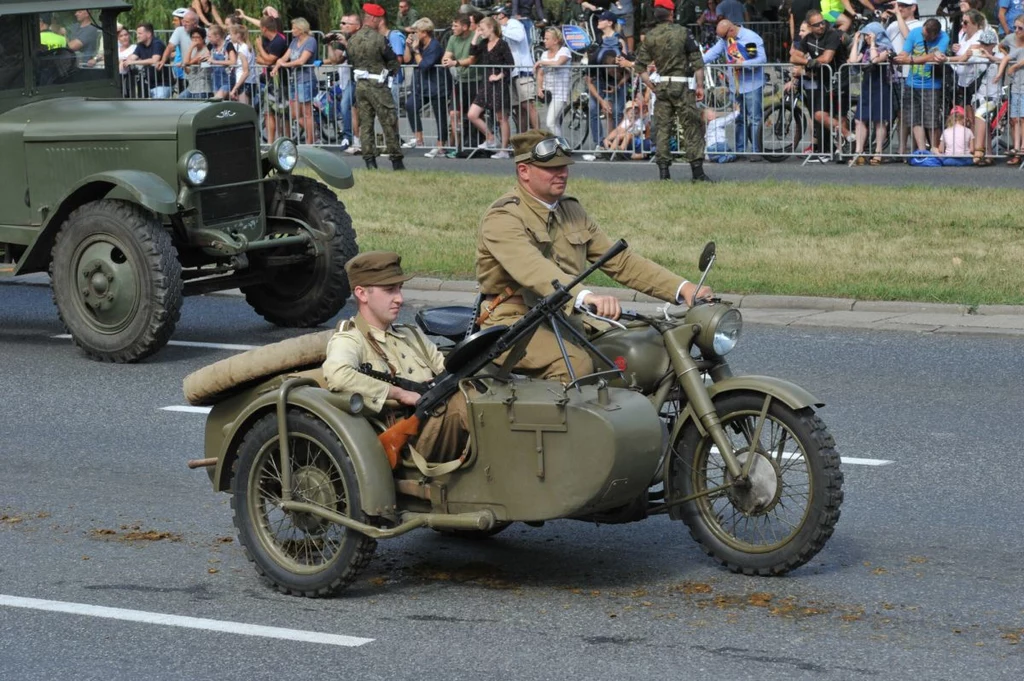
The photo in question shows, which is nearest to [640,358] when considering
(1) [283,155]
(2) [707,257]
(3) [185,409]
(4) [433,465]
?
(2) [707,257]

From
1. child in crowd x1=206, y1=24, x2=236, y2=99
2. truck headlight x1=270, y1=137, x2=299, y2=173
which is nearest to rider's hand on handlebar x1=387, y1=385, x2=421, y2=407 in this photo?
truck headlight x1=270, y1=137, x2=299, y2=173

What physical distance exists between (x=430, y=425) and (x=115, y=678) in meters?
1.53

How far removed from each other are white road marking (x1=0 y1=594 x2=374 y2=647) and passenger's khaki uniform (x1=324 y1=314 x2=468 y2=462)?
2.78 feet

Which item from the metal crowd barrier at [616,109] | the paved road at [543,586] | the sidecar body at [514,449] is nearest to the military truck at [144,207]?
the paved road at [543,586]

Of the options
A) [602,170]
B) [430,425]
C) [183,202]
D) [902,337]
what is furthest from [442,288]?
[430,425]

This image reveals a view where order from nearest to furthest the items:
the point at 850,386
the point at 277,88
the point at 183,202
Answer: the point at 850,386
the point at 183,202
the point at 277,88

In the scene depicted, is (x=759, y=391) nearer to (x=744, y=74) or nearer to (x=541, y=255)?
(x=541, y=255)

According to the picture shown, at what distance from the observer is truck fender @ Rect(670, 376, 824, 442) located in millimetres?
6637

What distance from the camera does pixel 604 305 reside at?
6.81 meters

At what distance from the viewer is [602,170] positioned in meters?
21.8

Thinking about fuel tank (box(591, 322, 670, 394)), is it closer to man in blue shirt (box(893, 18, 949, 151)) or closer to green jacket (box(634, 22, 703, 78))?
green jacket (box(634, 22, 703, 78))

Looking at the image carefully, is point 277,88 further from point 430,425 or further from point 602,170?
point 430,425

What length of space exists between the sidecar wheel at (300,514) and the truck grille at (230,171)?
6.19 m

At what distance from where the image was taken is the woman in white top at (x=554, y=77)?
22797 millimetres
